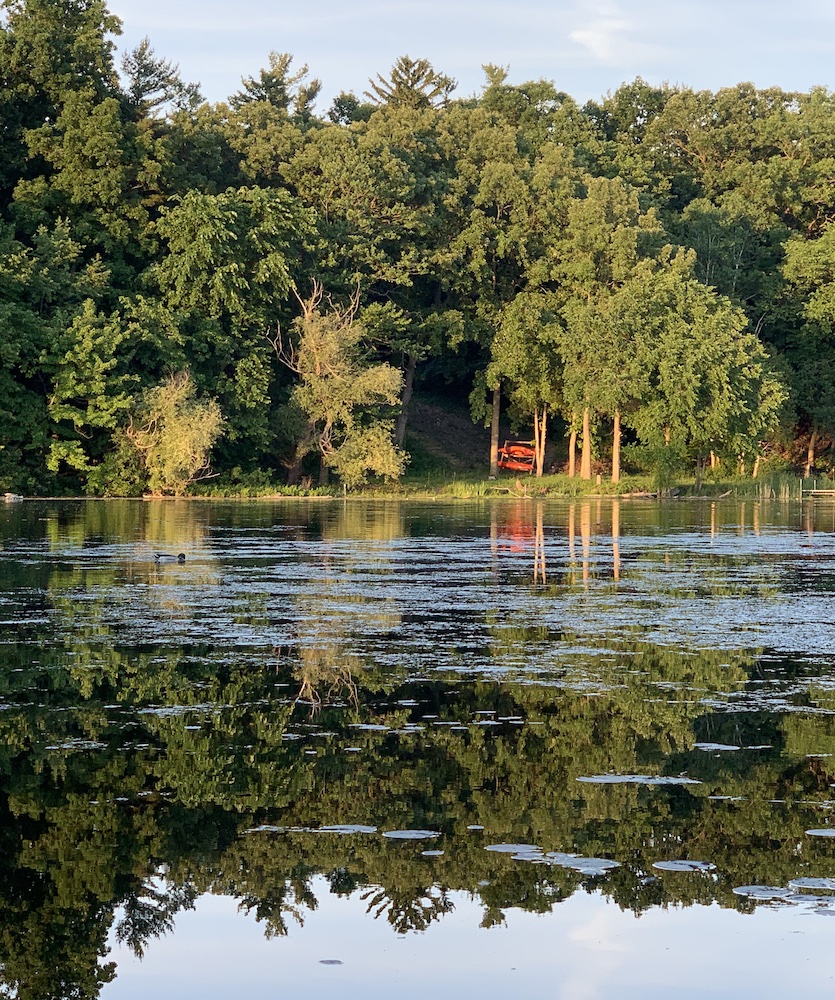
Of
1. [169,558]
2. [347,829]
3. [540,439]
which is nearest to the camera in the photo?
[347,829]

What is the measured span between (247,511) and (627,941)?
136ft

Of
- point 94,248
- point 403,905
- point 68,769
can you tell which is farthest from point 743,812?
point 94,248

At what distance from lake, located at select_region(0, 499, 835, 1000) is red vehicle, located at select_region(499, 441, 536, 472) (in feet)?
167

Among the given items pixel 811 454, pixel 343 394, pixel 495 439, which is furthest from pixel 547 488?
pixel 811 454

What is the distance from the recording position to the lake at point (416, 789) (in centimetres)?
691

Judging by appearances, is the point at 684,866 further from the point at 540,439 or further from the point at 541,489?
the point at 540,439

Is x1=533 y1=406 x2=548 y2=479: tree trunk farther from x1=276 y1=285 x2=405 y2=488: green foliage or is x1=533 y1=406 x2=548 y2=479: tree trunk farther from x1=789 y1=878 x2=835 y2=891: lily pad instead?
x1=789 y1=878 x2=835 y2=891: lily pad

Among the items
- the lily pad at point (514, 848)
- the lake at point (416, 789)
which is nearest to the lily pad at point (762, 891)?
the lake at point (416, 789)

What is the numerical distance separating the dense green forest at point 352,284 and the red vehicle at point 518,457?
3.77 feet

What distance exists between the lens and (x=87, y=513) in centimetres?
4503

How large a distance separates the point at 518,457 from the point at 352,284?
13.1 metres

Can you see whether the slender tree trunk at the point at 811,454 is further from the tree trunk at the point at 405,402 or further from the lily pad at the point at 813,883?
the lily pad at the point at 813,883

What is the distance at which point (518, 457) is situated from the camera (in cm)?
7306

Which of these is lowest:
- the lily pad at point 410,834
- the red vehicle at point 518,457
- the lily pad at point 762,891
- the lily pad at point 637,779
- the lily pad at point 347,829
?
the lily pad at point 762,891
